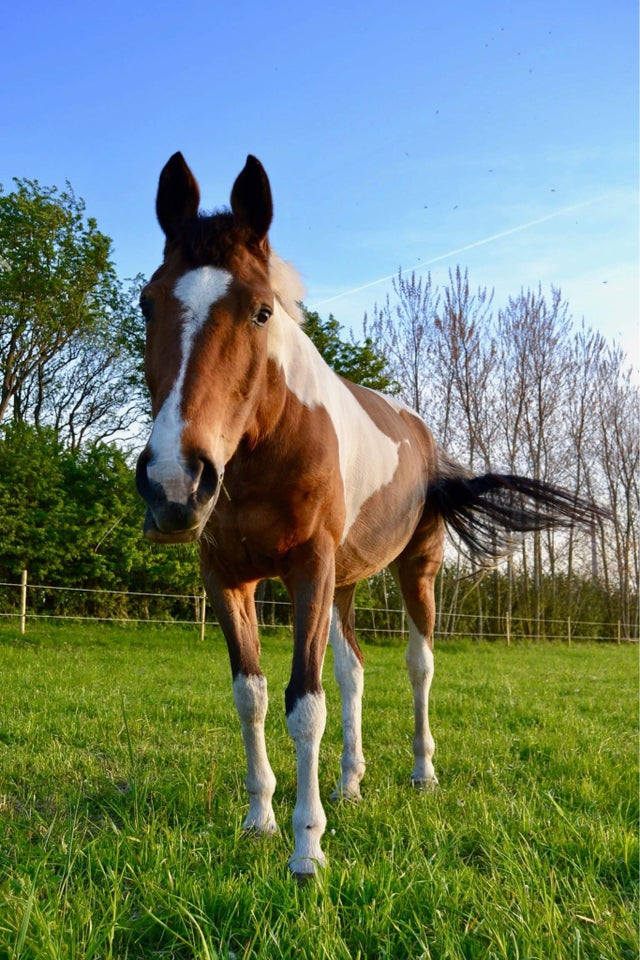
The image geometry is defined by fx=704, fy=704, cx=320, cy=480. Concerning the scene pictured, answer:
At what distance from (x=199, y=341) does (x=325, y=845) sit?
207 cm

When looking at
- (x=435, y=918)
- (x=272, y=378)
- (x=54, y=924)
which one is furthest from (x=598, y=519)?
(x=54, y=924)

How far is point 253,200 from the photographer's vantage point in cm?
289

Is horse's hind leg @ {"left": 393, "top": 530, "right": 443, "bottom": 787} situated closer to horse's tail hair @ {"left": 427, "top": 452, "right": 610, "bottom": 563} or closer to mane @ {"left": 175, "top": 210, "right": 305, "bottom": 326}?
horse's tail hair @ {"left": 427, "top": 452, "right": 610, "bottom": 563}

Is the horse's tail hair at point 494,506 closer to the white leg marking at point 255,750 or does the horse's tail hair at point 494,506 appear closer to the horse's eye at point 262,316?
the white leg marking at point 255,750

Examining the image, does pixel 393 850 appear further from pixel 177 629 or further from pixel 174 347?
pixel 177 629

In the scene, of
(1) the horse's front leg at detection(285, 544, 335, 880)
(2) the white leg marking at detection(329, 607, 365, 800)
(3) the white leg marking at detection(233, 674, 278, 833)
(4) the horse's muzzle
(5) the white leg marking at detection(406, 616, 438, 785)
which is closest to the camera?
(4) the horse's muzzle

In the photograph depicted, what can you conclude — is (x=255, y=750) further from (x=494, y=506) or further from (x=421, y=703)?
(x=494, y=506)

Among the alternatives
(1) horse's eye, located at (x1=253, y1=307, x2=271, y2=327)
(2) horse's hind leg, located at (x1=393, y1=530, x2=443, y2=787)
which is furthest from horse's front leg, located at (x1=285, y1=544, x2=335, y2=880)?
(2) horse's hind leg, located at (x1=393, y1=530, x2=443, y2=787)

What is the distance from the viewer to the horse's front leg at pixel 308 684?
2803 millimetres

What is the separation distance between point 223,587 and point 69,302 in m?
21.1

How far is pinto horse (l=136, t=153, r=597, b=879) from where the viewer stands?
233cm

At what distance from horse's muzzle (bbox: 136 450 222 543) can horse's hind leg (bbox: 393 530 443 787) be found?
2890 millimetres

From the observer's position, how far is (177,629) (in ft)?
58.3

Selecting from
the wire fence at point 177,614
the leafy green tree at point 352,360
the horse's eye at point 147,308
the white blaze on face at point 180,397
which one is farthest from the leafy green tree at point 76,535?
the white blaze on face at point 180,397
